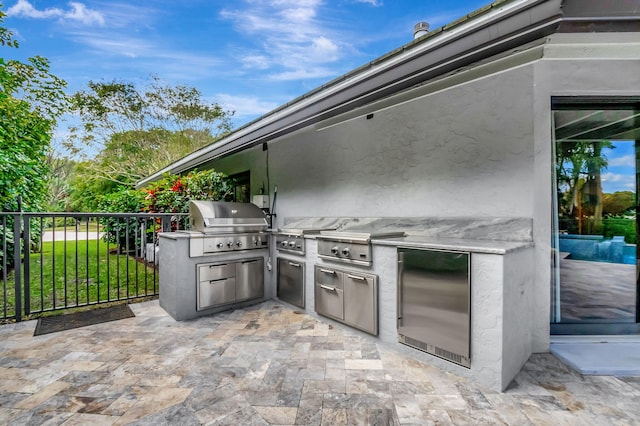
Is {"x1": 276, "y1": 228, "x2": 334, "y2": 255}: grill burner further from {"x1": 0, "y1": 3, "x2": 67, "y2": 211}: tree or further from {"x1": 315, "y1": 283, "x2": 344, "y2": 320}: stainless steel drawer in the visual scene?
{"x1": 0, "y1": 3, "x2": 67, "y2": 211}: tree

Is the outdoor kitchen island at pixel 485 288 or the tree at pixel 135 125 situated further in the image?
the tree at pixel 135 125

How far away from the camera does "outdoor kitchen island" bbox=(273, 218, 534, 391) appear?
7.04 ft

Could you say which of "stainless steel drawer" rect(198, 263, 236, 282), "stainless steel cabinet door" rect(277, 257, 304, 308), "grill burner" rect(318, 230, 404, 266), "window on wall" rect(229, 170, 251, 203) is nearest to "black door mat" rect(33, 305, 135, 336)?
"stainless steel drawer" rect(198, 263, 236, 282)

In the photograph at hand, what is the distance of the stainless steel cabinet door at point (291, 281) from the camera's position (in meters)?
3.89

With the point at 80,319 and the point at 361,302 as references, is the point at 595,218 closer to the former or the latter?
the point at 361,302

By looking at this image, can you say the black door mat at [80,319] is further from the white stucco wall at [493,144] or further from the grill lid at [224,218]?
the white stucco wall at [493,144]

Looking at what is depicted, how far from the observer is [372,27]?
797 centimetres

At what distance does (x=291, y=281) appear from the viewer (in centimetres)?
405

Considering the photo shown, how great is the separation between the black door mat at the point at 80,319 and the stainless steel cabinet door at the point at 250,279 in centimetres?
134

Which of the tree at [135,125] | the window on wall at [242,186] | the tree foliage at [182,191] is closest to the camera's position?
the tree foliage at [182,191]

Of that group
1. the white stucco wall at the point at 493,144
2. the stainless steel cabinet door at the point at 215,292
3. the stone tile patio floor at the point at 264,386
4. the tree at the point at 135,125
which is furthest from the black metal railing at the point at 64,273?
the tree at the point at 135,125

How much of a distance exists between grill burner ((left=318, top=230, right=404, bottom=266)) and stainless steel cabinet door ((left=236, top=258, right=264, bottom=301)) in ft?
3.90

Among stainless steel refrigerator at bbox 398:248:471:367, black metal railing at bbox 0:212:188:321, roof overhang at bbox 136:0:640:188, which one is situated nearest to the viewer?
roof overhang at bbox 136:0:640:188

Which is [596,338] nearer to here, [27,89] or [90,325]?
[90,325]
